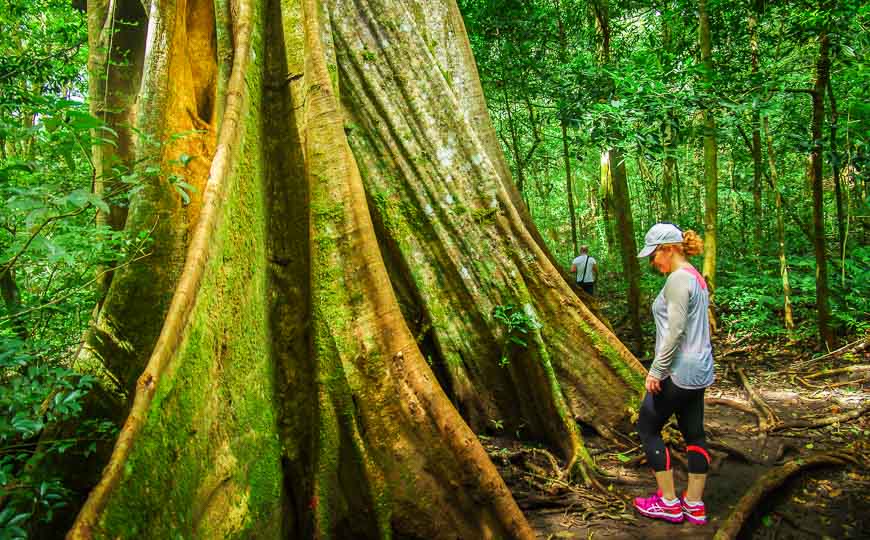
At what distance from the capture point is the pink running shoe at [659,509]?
2.94 meters

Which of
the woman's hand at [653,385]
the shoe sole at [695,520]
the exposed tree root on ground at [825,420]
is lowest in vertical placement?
the exposed tree root on ground at [825,420]

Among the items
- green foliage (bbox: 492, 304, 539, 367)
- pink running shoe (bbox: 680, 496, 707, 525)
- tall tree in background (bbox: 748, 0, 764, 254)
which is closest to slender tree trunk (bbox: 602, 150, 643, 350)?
tall tree in background (bbox: 748, 0, 764, 254)

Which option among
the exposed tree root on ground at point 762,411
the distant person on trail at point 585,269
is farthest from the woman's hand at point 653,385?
the distant person on trail at point 585,269

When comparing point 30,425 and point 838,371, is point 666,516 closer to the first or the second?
point 30,425

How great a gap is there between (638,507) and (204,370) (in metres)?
2.54

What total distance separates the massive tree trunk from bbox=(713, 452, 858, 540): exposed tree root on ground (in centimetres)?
87

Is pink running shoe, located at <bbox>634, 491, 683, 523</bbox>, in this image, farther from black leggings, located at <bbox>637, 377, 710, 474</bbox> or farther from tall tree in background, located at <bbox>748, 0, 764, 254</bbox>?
tall tree in background, located at <bbox>748, 0, 764, 254</bbox>

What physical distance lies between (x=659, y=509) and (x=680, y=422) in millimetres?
510

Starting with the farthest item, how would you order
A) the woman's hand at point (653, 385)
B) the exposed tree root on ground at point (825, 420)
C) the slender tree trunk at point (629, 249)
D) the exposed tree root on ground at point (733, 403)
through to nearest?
the slender tree trunk at point (629, 249)
the exposed tree root on ground at point (733, 403)
the exposed tree root on ground at point (825, 420)
the woman's hand at point (653, 385)

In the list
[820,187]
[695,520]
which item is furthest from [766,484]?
[820,187]

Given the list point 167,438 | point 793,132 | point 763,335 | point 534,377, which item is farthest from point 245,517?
point 763,335

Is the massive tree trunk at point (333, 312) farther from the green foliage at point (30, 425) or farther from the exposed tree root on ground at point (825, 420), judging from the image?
the exposed tree root on ground at point (825, 420)

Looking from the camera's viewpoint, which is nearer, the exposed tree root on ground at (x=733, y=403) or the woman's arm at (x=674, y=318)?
the woman's arm at (x=674, y=318)

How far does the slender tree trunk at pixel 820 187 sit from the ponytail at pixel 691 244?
2918 mm
